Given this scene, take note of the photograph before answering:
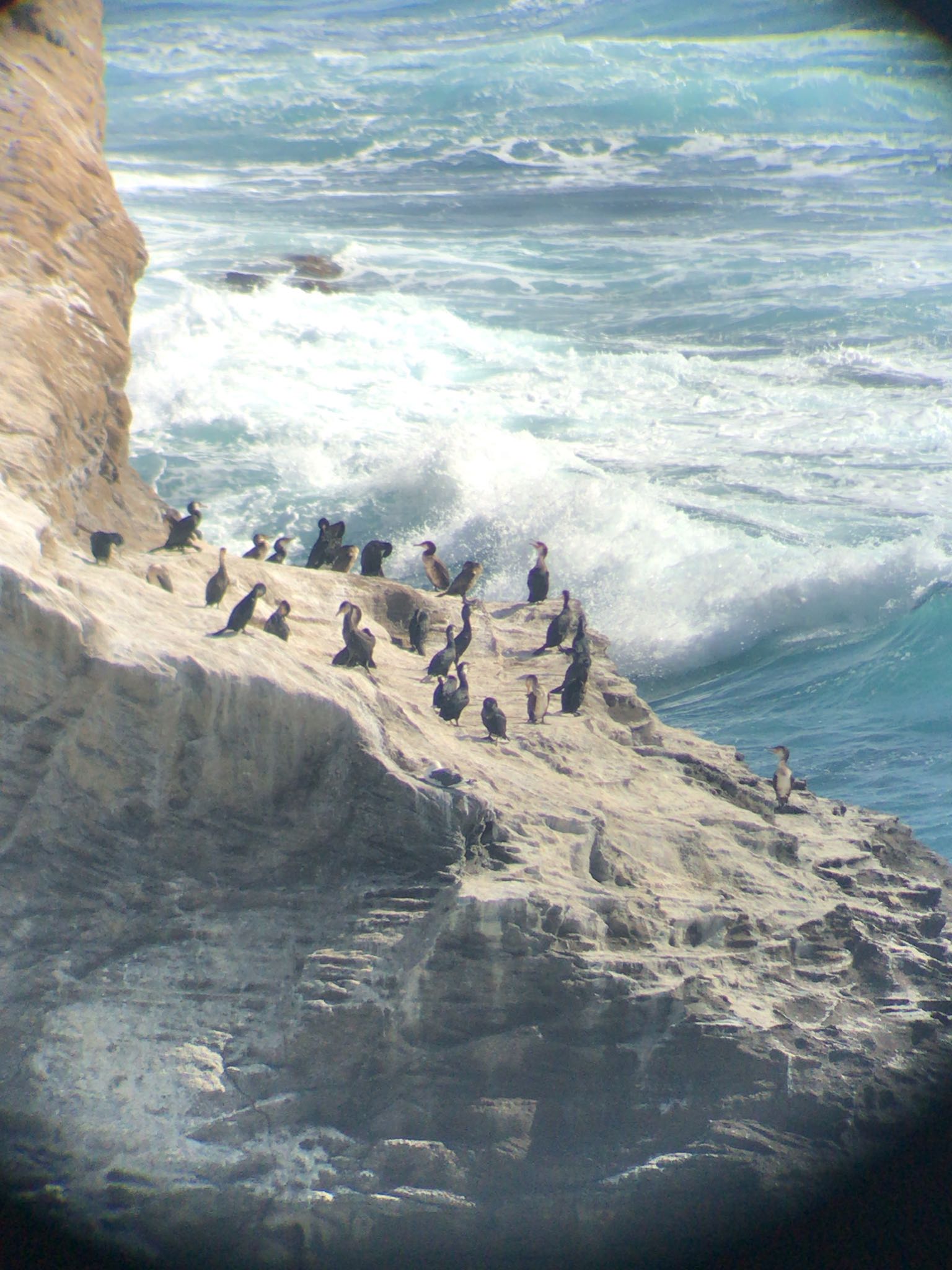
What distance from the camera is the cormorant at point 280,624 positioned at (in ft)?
24.8

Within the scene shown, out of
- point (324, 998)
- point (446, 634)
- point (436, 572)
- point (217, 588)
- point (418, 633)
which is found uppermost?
point (436, 572)

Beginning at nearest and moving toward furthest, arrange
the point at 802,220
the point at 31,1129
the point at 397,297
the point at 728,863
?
the point at 31,1129 < the point at 728,863 < the point at 397,297 < the point at 802,220

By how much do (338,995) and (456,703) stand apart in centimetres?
221

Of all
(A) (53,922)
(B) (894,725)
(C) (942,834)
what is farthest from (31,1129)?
(B) (894,725)

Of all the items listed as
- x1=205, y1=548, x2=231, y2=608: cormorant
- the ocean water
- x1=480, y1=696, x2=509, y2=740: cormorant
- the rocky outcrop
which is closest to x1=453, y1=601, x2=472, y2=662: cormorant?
x1=480, y1=696, x2=509, y2=740: cormorant

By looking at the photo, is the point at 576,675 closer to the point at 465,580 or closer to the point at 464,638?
the point at 464,638

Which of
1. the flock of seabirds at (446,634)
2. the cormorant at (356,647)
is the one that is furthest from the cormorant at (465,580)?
the cormorant at (356,647)

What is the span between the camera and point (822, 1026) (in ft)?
20.8

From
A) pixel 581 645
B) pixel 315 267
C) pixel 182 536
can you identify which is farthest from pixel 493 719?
pixel 315 267

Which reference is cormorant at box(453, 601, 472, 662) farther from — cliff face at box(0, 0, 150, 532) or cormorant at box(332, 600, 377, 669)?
cliff face at box(0, 0, 150, 532)

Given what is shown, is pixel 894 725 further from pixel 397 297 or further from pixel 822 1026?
pixel 397 297

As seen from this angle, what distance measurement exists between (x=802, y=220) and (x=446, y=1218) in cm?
2483

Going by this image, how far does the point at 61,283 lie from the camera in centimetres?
855

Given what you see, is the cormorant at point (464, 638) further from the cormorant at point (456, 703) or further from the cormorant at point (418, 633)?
the cormorant at point (456, 703)
